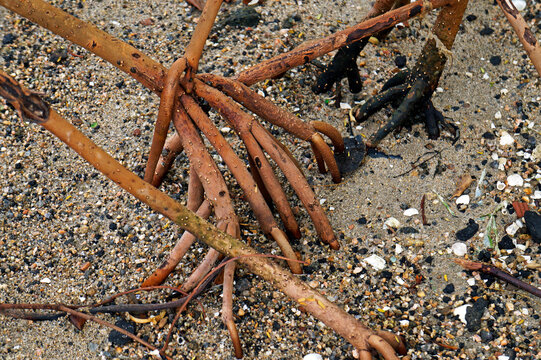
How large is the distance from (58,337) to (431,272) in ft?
4.94

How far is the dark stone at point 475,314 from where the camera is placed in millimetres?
2143

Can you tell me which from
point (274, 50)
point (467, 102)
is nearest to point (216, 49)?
point (274, 50)

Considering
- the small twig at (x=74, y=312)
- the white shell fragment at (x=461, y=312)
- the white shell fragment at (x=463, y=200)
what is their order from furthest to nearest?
the white shell fragment at (x=463, y=200) → the white shell fragment at (x=461, y=312) → the small twig at (x=74, y=312)

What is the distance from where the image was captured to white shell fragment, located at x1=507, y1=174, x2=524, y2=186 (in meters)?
2.58

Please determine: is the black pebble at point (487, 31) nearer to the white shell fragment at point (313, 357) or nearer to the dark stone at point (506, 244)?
the dark stone at point (506, 244)

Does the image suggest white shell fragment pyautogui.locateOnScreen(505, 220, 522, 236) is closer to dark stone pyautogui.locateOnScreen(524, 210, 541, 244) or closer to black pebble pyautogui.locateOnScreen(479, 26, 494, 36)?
dark stone pyautogui.locateOnScreen(524, 210, 541, 244)

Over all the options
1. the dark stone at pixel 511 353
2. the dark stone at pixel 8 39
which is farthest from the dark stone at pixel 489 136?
the dark stone at pixel 8 39

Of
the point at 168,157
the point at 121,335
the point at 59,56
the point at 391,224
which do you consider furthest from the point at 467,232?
the point at 59,56

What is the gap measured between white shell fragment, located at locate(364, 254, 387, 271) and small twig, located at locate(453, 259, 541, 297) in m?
0.29

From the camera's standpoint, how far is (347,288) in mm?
2287

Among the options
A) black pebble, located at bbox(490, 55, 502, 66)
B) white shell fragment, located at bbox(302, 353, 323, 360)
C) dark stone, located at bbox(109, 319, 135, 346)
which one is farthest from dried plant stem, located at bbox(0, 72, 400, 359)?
black pebble, located at bbox(490, 55, 502, 66)

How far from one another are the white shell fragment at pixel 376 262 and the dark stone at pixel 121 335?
3.21 feet

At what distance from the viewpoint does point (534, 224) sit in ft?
7.79

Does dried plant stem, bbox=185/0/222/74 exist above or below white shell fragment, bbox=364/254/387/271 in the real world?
above
